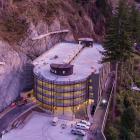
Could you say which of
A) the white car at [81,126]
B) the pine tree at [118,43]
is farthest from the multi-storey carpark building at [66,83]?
the white car at [81,126]

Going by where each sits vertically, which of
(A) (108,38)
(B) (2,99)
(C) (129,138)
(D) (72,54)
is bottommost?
(C) (129,138)

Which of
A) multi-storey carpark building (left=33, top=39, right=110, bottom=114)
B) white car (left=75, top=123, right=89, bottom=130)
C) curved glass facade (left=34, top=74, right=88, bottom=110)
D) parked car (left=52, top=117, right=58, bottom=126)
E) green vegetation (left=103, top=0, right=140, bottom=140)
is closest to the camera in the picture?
white car (left=75, top=123, right=89, bottom=130)

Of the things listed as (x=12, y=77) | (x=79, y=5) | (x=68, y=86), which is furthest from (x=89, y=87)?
(x=79, y=5)

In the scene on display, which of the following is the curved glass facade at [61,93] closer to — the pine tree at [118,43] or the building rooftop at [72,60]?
the building rooftop at [72,60]

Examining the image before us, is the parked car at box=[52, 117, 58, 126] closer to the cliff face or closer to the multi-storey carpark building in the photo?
the multi-storey carpark building

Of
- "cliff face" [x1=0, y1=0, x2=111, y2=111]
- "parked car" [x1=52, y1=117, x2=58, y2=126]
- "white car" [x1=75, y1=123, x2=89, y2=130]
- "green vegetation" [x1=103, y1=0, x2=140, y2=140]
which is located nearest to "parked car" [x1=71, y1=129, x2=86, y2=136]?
"white car" [x1=75, y1=123, x2=89, y2=130]

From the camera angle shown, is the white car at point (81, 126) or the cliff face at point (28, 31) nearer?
the white car at point (81, 126)

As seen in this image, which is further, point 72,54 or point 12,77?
point 72,54

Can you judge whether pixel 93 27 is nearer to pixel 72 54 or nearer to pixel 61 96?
pixel 72 54
